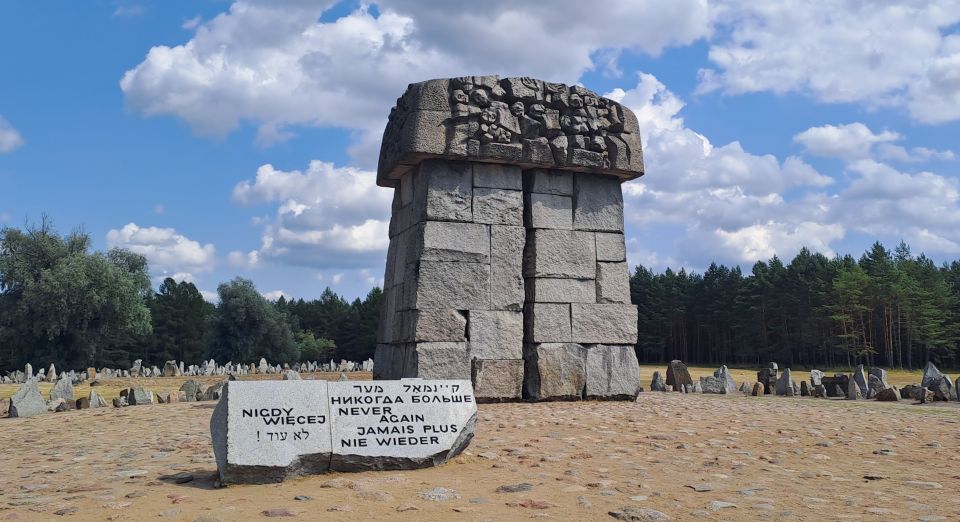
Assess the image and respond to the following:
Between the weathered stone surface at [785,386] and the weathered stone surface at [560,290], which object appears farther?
the weathered stone surface at [785,386]

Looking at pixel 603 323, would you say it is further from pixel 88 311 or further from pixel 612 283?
pixel 88 311

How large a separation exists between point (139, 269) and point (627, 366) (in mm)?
37930

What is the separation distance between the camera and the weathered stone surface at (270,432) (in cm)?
593

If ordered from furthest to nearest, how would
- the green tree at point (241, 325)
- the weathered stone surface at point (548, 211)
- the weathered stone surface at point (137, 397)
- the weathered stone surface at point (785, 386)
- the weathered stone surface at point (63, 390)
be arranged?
the green tree at point (241, 325) < the weathered stone surface at point (785, 386) < the weathered stone surface at point (63, 390) < the weathered stone surface at point (137, 397) < the weathered stone surface at point (548, 211)

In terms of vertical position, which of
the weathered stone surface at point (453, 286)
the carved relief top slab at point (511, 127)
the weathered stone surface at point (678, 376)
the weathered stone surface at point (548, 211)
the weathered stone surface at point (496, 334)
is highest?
the carved relief top slab at point (511, 127)

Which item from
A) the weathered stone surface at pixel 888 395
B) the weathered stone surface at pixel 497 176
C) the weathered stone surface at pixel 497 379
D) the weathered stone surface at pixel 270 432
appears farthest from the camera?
the weathered stone surface at pixel 888 395

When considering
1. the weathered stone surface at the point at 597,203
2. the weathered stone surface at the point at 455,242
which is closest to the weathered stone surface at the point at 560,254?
the weathered stone surface at the point at 597,203

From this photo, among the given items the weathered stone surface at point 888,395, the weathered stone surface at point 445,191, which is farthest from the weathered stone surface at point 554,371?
the weathered stone surface at point 888,395

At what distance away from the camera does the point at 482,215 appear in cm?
1170

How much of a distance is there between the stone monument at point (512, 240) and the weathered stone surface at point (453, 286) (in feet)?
0.05

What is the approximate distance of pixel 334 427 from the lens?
6.38 m

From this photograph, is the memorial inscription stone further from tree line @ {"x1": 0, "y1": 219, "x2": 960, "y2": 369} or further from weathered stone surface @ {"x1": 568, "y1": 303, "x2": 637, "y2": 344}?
tree line @ {"x1": 0, "y1": 219, "x2": 960, "y2": 369}

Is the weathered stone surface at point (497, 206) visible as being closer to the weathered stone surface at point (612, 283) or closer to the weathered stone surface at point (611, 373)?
the weathered stone surface at point (612, 283)

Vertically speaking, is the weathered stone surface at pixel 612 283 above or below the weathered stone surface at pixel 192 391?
above
